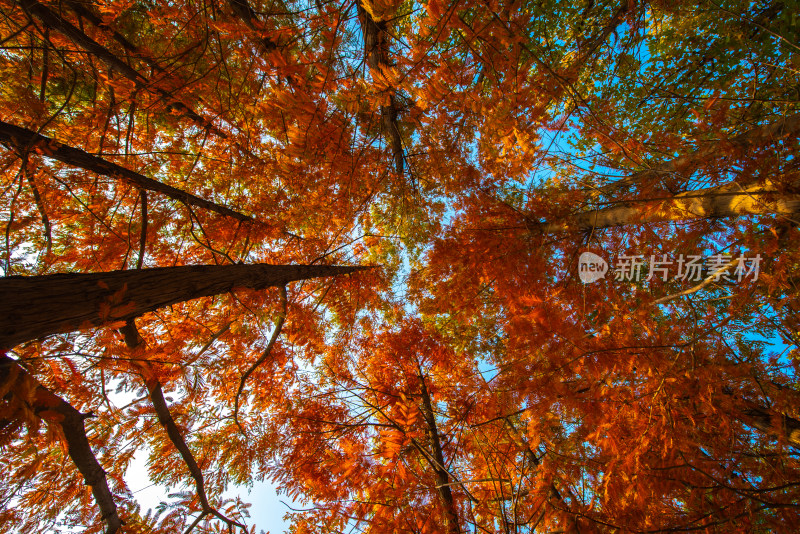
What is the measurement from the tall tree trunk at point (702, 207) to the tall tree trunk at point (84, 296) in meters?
3.33

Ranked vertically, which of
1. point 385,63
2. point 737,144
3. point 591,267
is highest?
point 385,63

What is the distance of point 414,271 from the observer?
5180 mm

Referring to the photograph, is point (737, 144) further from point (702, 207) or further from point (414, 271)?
point (414, 271)

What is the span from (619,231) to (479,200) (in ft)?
6.37

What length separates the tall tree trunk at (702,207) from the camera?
6.57ft

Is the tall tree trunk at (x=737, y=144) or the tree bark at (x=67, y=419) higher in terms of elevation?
the tall tree trunk at (x=737, y=144)

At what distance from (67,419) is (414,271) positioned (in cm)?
433

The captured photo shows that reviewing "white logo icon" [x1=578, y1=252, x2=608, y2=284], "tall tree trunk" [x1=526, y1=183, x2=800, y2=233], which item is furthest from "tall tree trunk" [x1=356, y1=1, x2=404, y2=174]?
"white logo icon" [x1=578, y1=252, x2=608, y2=284]

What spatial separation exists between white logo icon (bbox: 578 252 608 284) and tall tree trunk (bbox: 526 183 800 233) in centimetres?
58

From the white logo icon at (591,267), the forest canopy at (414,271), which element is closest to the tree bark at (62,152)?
the forest canopy at (414,271)

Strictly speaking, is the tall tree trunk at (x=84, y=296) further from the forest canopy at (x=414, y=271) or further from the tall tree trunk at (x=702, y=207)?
the tall tree trunk at (x=702, y=207)

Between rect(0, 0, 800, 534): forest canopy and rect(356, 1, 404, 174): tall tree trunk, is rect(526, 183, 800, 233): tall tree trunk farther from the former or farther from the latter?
rect(356, 1, 404, 174): tall tree trunk

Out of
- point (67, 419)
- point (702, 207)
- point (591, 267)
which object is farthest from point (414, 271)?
point (67, 419)

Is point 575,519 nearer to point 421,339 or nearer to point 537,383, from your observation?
point 537,383
